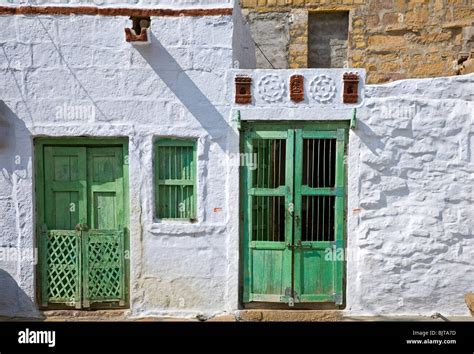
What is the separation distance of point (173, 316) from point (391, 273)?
249cm

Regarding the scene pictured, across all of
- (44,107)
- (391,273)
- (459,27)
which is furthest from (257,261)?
(459,27)

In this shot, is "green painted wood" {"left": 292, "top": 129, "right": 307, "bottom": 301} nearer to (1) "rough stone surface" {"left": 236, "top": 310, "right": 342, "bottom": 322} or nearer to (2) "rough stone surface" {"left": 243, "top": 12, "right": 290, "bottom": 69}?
(1) "rough stone surface" {"left": 236, "top": 310, "right": 342, "bottom": 322}

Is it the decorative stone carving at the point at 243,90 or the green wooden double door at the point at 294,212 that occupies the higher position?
the decorative stone carving at the point at 243,90

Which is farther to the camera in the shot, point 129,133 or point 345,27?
point 345,27

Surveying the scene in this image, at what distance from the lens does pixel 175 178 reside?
18.8 ft

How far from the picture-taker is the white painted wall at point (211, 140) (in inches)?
219

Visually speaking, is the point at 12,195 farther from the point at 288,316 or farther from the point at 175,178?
the point at 288,316

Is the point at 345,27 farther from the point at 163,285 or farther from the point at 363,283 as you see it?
the point at 163,285

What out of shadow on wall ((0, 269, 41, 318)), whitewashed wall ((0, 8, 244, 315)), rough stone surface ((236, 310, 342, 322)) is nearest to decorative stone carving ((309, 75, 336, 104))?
whitewashed wall ((0, 8, 244, 315))

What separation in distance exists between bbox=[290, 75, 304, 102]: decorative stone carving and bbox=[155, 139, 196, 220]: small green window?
1.23m

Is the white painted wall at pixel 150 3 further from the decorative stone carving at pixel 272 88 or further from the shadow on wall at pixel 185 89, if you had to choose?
the decorative stone carving at pixel 272 88

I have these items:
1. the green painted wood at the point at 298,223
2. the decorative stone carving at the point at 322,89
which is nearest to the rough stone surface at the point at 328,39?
the decorative stone carving at the point at 322,89

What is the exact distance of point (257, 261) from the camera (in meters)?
5.70

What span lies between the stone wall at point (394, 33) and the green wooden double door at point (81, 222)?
5421 millimetres
